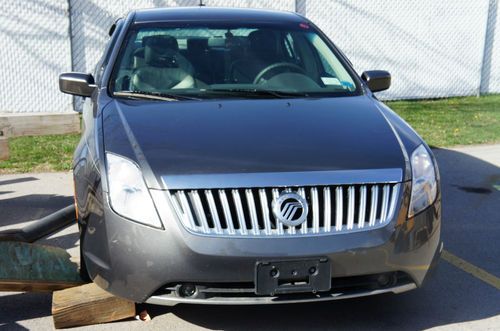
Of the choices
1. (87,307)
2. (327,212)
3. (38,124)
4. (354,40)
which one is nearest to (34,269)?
(87,307)

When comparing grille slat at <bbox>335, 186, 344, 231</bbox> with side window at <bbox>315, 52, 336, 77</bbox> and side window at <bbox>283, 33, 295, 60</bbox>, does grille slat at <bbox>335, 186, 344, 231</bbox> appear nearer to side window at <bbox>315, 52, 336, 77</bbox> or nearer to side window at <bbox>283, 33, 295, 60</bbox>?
side window at <bbox>315, 52, 336, 77</bbox>

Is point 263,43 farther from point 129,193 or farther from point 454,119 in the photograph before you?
point 454,119

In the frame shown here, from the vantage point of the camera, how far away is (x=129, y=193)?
3.38 m

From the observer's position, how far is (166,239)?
10.7ft

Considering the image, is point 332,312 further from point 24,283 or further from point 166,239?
point 24,283

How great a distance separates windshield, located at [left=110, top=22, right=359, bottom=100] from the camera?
4.64 m

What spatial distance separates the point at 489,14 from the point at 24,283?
12.0 meters

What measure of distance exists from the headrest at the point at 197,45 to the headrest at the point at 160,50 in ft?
0.31

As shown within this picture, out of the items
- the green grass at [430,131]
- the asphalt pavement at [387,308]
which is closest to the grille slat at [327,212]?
the asphalt pavement at [387,308]

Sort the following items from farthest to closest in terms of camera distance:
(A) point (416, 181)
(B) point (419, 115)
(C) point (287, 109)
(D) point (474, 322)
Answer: (B) point (419, 115)
(C) point (287, 109)
(D) point (474, 322)
(A) point (416, 181)

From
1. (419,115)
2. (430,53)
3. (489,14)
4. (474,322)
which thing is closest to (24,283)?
(474,322)

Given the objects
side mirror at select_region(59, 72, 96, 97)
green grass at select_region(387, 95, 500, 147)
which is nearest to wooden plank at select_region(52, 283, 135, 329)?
side mirror at select_region(59, 72, 96, 97)

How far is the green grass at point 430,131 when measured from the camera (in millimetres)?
8159

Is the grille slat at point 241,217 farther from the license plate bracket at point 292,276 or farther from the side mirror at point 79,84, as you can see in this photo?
the side mirror at point 79,84
